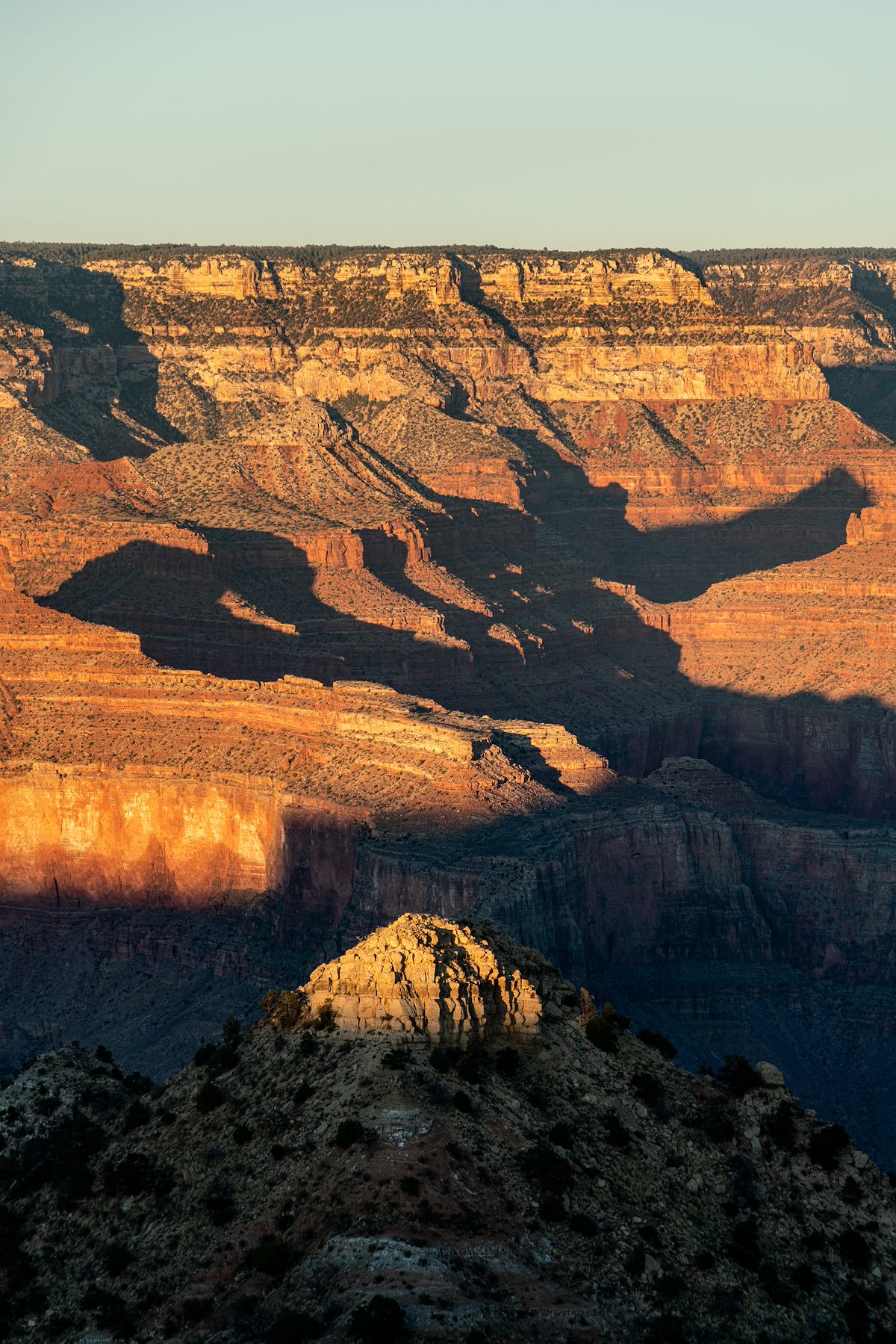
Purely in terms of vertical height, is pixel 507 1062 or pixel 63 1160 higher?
pixel 507 1062

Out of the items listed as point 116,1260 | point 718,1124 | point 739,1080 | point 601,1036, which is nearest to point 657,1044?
point 601,1036

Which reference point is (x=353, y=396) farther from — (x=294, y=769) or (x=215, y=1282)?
(x=215, y=1282)

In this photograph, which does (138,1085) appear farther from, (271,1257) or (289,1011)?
(271,1257)

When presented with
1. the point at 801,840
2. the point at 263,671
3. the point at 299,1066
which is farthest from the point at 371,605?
the point at 299,1066

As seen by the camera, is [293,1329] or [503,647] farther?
[503,647]

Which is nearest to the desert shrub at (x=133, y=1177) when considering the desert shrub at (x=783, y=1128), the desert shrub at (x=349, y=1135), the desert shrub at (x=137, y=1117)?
the desert shrub at (x=137, y=1117)

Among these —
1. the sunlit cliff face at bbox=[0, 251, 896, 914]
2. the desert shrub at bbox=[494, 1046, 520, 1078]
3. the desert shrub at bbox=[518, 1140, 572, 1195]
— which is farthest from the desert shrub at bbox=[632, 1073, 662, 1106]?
the sunlit cliff face at bbox=[0, 251, 896, 914]

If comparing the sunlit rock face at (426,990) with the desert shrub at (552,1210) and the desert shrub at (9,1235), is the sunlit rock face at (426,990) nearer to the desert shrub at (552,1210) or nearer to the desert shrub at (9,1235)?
the desert shrub at (552,1210)
